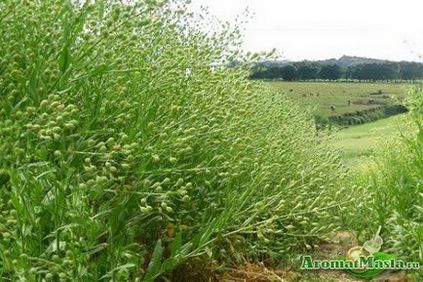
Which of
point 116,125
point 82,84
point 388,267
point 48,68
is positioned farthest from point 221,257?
point 388,267

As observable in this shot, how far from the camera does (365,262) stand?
609cm

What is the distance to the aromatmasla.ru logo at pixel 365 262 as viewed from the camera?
18.2 ft

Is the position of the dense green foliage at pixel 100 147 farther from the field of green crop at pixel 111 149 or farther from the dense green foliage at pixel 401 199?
the dense green foliage at pixel 401 199

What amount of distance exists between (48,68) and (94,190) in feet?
1.57

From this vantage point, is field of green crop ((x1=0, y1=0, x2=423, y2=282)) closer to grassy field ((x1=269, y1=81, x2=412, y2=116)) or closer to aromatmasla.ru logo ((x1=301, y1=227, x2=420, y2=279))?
aromatmasla.ru logo ((x1=301, y1=227, x2=420, y2=279))

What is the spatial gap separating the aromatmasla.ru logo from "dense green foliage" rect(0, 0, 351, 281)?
2234 mm

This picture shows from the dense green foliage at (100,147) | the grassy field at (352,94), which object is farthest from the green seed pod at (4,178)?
the grassy field at (352,94)

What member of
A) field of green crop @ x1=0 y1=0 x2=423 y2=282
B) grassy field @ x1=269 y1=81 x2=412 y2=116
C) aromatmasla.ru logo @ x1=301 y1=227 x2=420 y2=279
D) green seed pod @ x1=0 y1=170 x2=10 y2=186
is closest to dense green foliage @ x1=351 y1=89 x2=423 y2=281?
aromatmasla.ru logo @ x1=301 y1=227 x2=420 y2=279

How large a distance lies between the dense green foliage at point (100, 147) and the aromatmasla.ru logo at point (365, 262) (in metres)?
2.23

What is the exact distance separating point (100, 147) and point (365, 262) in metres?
4.25

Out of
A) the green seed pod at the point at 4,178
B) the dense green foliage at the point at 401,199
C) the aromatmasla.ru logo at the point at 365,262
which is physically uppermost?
the green seed pod at the point at 4,178

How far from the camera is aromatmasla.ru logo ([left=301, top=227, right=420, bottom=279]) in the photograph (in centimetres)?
555

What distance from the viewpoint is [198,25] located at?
4.30m

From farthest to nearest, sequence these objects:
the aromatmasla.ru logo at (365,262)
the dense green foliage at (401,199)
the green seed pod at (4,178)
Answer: the aromatmasla.ru logo at (365,262) < the dense green foliage at (401,199) < the green seed pod at (4,178)
